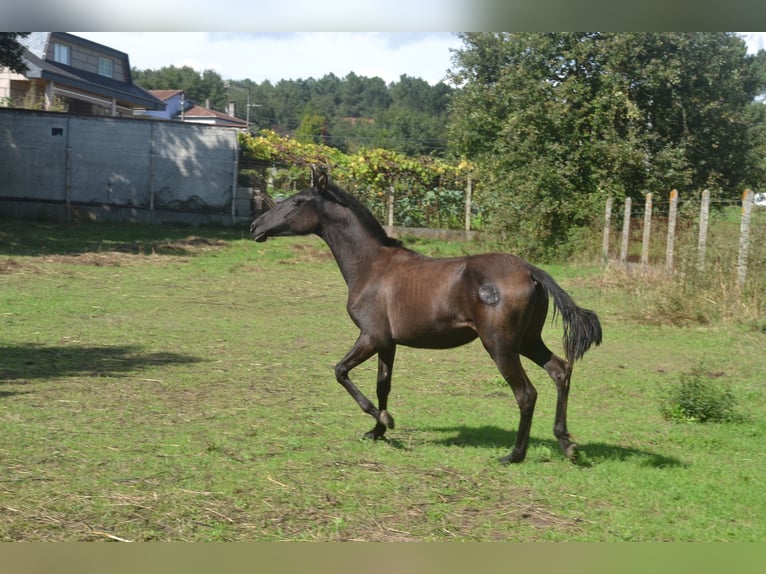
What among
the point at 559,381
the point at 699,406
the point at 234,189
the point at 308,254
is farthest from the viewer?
the point at 234,189

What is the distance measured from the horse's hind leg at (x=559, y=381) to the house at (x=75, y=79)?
33575mm

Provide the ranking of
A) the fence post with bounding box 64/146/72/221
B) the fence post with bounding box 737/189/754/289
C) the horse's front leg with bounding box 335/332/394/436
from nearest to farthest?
the horse's front leg with bounding box 335/332/394/436 < the fence post with bounding box 737/189/754/289 < the fence post with bounding box 64/146/72/221

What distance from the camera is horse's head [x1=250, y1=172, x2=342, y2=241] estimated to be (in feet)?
25.6

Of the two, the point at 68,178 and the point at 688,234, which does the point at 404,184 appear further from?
the point at 688,234

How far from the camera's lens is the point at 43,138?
1104 inches

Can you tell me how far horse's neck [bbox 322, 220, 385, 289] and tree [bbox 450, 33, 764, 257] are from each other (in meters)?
16.8

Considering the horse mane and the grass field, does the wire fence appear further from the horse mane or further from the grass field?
the horse mane

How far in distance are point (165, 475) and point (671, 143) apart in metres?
23.8

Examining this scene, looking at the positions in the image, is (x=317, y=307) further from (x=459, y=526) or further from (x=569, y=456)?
(x=459, y=526)

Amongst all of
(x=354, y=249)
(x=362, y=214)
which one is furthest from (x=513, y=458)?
(x=362, y=214)

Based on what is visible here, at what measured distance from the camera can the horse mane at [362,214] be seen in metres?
7.67

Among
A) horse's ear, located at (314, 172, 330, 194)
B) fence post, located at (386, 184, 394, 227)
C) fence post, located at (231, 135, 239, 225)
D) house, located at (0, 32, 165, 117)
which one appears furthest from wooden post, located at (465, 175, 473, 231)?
horse's ear, located at (314, 172, 330, 194)

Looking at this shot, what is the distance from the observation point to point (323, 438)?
23.9 ft

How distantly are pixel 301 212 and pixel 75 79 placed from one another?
36.8m
